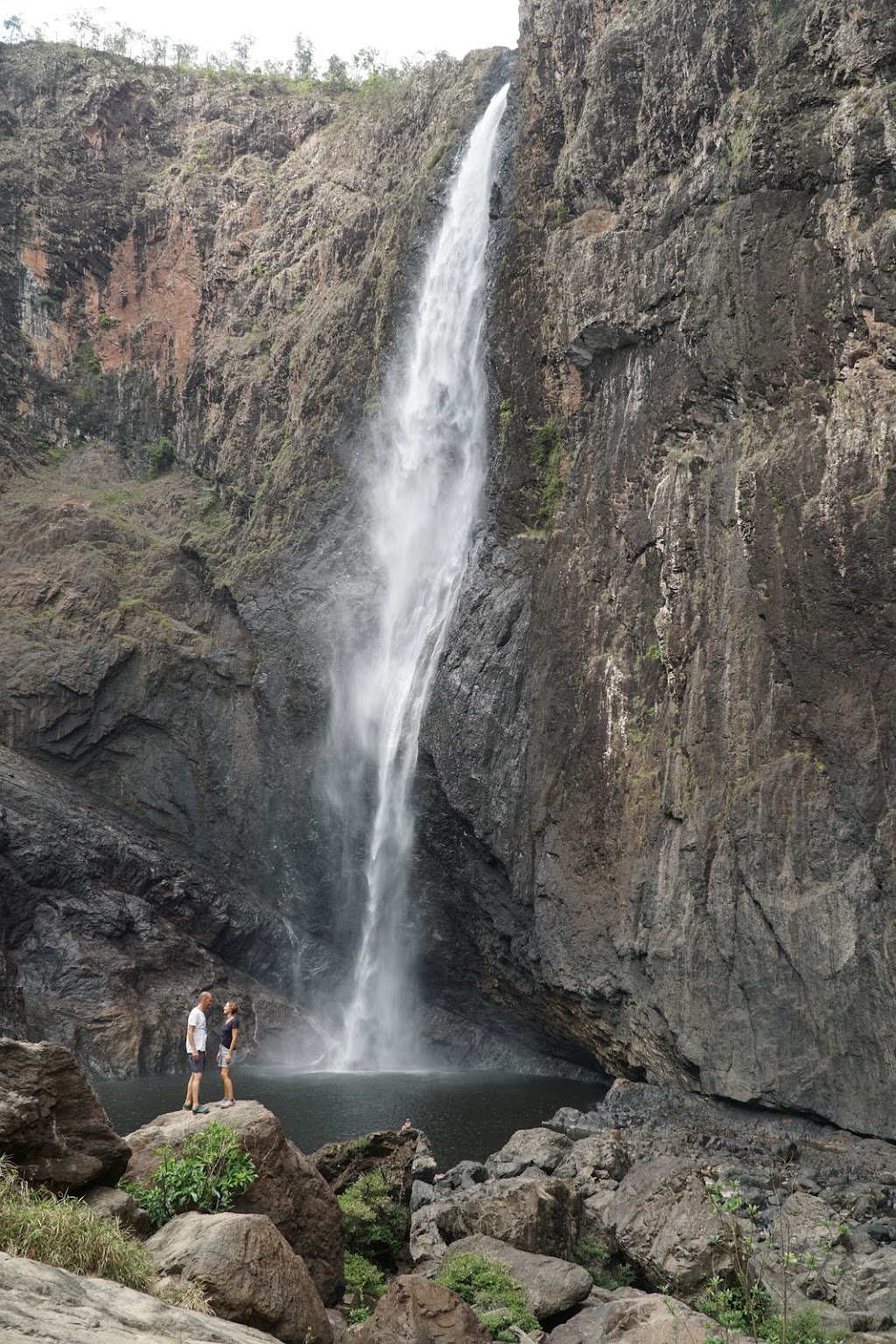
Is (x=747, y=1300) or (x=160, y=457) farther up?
(x=160, y=457)

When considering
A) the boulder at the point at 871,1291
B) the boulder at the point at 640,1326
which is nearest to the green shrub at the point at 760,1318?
the boulder at the point at 640,1326

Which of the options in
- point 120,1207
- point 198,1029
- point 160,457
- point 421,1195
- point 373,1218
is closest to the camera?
point 120,1207

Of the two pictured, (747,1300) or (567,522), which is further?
(567,522)

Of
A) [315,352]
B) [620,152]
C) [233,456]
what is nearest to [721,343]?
[620,152]

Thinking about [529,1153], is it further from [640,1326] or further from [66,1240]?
[66,1240]

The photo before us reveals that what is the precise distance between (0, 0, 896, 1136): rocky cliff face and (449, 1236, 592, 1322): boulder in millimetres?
9022

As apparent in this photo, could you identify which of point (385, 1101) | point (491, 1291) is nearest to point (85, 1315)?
point (491, 1291)

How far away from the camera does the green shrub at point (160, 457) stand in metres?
44.4

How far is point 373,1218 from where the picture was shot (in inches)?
530

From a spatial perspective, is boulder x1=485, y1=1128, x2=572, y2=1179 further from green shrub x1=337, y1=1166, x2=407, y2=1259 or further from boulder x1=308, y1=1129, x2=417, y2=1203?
green shrub x1=337, y1=1166, x2=407, y2=1259

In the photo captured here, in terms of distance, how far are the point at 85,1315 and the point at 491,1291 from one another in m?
7.24

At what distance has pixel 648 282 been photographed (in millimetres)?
27156

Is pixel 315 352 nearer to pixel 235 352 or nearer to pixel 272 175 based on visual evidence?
pixel 235 352

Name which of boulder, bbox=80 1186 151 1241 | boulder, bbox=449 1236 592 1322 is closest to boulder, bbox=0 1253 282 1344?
boulder, bbox=80 1186 151 1241
